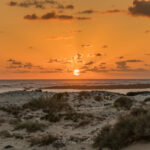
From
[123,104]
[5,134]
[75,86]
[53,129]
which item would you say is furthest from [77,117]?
[75,86]

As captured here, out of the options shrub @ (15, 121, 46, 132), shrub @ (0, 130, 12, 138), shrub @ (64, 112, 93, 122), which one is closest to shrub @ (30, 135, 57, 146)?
shrub @ (0, 130, 12, 138)

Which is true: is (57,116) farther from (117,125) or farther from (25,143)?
(117,125)

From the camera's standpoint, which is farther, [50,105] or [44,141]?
[50,105]

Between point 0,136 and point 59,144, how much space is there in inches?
141

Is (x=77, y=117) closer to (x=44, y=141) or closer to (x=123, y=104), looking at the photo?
(x=44, y=141)

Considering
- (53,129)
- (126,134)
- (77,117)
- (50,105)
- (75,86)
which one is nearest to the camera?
(126,134)

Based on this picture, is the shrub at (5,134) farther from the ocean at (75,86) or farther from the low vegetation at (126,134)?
the ocean at (75,86)

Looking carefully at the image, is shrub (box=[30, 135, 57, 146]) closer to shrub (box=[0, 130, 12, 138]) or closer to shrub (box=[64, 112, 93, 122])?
shrub (box=[0, 130, 12, 138])

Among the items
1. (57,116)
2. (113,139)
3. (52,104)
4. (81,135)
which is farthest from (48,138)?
(52,104)

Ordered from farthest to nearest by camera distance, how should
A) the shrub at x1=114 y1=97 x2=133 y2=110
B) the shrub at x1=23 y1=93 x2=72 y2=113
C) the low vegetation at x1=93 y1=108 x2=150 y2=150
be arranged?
the shrub at x1=114 y1=97 x2=133 y2=110, the shrub at x1=23 y1=93 x2=72 y2=113, the low vegetation at x1=93 y1=108 x2=150 y2=150

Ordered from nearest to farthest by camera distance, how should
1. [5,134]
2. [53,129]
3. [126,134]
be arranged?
[126,134] → [5,134] → [53,129]

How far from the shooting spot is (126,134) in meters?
9.29

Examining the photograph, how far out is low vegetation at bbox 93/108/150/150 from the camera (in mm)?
9016

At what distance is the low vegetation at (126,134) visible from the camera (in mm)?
9016
